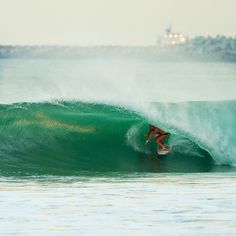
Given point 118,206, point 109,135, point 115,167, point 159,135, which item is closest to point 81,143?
point 109,135

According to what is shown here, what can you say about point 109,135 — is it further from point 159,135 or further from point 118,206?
point 118,206

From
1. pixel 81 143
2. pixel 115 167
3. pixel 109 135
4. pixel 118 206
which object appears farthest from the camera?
pixel 109 135

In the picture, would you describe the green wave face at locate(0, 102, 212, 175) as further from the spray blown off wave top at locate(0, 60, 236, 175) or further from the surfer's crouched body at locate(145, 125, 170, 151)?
the surfer's crouched body at locate(145, 125, 170, 151)

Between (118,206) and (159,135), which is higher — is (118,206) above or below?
below

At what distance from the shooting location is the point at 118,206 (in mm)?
13242

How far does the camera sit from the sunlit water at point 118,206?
39.3 feet

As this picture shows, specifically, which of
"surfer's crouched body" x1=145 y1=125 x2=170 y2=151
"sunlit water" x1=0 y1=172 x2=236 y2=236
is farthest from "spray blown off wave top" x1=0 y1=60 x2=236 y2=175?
"sunlit water" x1=0 y1=172 x2=236 y2=236

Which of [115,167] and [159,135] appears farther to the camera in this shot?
[159,135]

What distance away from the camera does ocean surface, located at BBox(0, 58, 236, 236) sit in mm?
12391

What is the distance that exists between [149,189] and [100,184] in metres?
0.87

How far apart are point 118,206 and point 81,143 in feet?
26.2

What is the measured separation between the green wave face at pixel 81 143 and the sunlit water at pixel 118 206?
205 centimetres

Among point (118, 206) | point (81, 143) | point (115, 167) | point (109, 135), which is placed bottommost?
point (118, 206)

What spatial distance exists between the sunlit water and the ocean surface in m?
0.01
